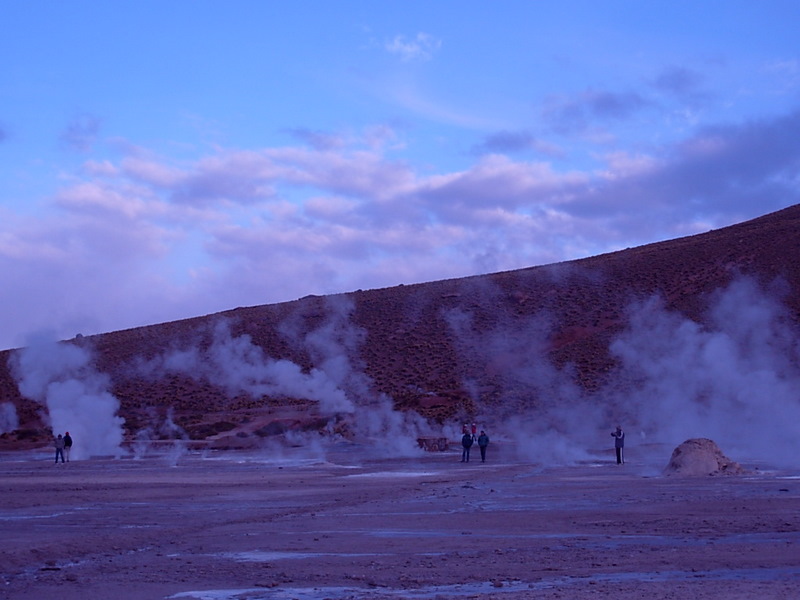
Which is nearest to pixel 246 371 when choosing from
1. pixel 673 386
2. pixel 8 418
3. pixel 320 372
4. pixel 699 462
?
pixel 320 372

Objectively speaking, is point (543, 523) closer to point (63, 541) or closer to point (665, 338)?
point (63, 541)

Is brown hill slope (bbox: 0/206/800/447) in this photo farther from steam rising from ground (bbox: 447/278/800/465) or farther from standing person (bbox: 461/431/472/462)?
standing person (bbox: 461/431/472/462)

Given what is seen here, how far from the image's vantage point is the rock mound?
28.1 metres

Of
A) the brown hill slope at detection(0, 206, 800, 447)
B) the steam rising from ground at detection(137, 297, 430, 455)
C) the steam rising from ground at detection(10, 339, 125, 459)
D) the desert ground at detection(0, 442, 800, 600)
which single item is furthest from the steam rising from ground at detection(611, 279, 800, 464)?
the steam rising from ground at detection(10, 339, 125, 459)

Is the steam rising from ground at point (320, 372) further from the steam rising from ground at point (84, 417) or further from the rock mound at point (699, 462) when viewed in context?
the rock mound at point (699, 462)

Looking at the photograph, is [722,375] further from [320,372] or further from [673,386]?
[320,372]

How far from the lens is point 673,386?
55.8m

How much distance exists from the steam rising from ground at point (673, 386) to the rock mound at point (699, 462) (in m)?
7.00

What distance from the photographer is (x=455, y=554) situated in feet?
47.0

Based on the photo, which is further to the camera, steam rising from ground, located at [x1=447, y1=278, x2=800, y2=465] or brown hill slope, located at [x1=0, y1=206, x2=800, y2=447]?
brown hill slope, located at [x1=0, y1=206, x2=800, y2=447]

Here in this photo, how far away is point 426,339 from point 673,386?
25.5 m

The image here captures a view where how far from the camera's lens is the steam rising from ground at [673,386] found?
4692cm

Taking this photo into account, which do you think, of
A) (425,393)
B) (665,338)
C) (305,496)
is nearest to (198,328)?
(425,393)

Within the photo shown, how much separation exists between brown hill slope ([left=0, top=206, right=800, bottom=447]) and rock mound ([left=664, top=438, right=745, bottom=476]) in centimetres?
2872
